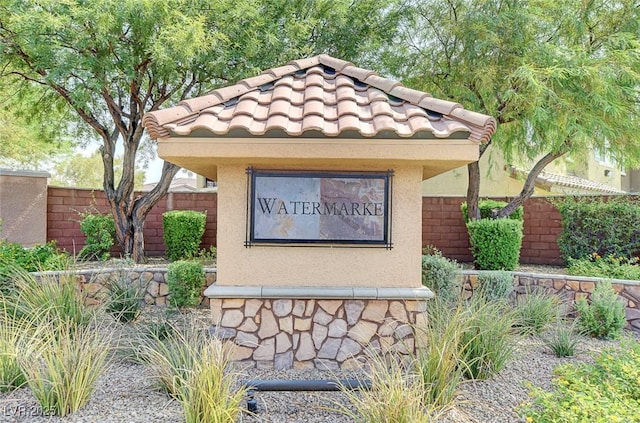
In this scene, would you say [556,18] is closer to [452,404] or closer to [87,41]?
[452,404]

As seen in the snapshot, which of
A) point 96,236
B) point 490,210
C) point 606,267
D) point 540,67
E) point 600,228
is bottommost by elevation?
point 606,267

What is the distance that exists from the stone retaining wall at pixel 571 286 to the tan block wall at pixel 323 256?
11.0 feet

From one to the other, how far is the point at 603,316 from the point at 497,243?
257 centimetres

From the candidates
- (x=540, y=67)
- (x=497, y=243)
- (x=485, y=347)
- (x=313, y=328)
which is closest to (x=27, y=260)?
(x=313, y=328)

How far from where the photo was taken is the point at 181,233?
35.3 ft

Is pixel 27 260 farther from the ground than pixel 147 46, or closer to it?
closer to it

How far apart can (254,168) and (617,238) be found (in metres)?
8.16

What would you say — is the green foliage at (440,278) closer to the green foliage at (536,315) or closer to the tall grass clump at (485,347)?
the green foliage at (536,315)

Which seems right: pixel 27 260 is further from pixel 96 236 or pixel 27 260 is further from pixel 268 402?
pixel 268 402

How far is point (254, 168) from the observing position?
517 centimetres

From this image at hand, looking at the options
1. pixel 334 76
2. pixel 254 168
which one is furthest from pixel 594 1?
pixel 254 168

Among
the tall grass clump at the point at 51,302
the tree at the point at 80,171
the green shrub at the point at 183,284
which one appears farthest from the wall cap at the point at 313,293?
the tree at the point at 80,171

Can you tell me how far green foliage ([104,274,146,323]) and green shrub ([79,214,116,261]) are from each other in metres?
3.23

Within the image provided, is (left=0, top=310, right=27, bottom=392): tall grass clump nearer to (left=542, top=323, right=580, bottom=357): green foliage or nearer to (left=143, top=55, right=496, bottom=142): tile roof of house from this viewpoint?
(left=143, top=55, right=496, bottom=142): tile roof of house
